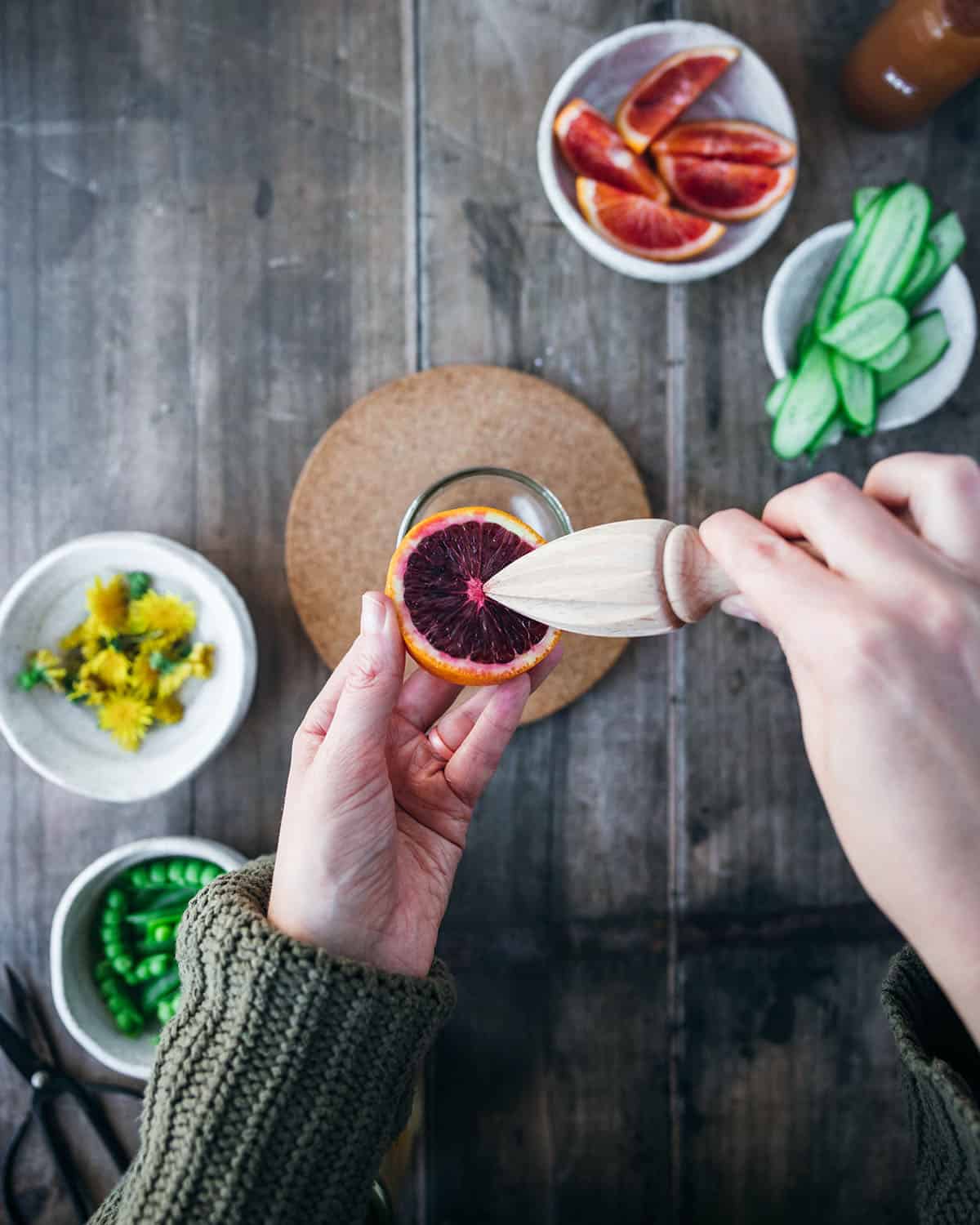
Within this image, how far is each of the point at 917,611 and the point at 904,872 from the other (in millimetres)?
179

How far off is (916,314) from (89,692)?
1.27 m

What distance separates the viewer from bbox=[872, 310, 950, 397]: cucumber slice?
120 centimetres

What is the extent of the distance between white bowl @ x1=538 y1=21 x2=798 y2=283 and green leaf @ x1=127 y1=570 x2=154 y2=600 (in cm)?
76

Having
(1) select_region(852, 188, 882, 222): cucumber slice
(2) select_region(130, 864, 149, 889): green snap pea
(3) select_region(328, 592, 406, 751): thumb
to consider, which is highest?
(1) select_region(852, 188, 882, 222): cucumber slice

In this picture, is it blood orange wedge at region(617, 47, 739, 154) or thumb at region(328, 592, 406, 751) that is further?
blood orange wedge at region(617, 47, 739, 154)

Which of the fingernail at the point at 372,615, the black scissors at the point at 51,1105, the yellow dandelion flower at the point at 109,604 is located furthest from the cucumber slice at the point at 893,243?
the black scissors at the point at 51,1105

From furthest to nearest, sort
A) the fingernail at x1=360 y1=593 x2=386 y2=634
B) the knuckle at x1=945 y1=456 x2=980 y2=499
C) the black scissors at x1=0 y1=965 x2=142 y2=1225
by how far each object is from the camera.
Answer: the black scissors at x1=0 y1=965 x2=142 y2=1225, the fingernail at x1=360 y1=593 x2=386 y2=634, the knuckle at x1=945 y1=456 x2=980 y2=499

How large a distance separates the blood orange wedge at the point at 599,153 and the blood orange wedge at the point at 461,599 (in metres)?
0.59

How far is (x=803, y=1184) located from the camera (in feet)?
4.29

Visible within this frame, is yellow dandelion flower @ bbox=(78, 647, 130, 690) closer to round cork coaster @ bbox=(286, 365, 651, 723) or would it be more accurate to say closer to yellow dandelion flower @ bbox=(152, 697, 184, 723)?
yellow dandelion flower @ bbox=(152, 697, 184, 723)

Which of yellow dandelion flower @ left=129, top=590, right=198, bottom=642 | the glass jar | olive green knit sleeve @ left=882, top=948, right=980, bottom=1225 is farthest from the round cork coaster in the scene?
olive green knit sleeve @ left=882, top=948, right=980, bottom=1225

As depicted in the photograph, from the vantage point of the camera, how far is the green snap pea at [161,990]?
120cm

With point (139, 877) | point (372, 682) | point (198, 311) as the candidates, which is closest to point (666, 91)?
point (198, 311)

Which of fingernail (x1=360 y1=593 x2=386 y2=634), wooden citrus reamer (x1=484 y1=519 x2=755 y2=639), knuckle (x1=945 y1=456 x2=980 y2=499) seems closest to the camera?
knuckle (x1=945 y1=456 x2=980 y2=499)
